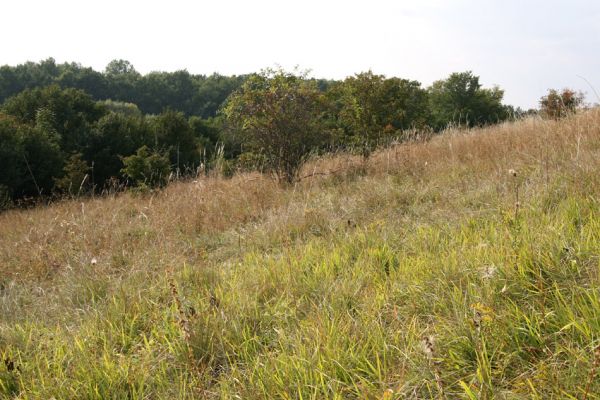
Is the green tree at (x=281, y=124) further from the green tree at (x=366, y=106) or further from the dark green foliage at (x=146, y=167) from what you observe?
the dark green foliage at (x=146, y=167)

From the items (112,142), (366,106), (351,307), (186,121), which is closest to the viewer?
(351,307)

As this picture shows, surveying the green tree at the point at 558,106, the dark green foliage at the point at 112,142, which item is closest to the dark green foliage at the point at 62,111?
the dark green foliage at the point at 112,142

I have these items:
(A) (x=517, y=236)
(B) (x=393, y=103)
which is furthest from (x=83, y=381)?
(B) (x=393, y=103)

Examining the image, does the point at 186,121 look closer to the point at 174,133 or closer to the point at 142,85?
the point at 174,133

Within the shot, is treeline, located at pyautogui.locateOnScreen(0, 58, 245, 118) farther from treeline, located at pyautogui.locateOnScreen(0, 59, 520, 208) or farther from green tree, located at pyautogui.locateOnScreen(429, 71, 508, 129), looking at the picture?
green tree, located at pyautogui.locateOnScreen(429, 71, 508, 129)

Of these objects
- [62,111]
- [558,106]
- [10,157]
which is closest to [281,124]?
[558,106]

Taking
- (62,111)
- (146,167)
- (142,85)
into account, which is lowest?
(146,167)

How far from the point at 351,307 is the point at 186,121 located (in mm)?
28858

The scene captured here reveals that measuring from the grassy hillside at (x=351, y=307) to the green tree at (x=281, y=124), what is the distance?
301 centimetres

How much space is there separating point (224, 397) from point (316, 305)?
2.41 feet

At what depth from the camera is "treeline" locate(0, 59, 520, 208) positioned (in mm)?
7320

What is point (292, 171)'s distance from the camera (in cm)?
692

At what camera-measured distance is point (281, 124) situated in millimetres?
7152

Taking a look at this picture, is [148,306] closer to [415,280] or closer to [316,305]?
[316,305]
